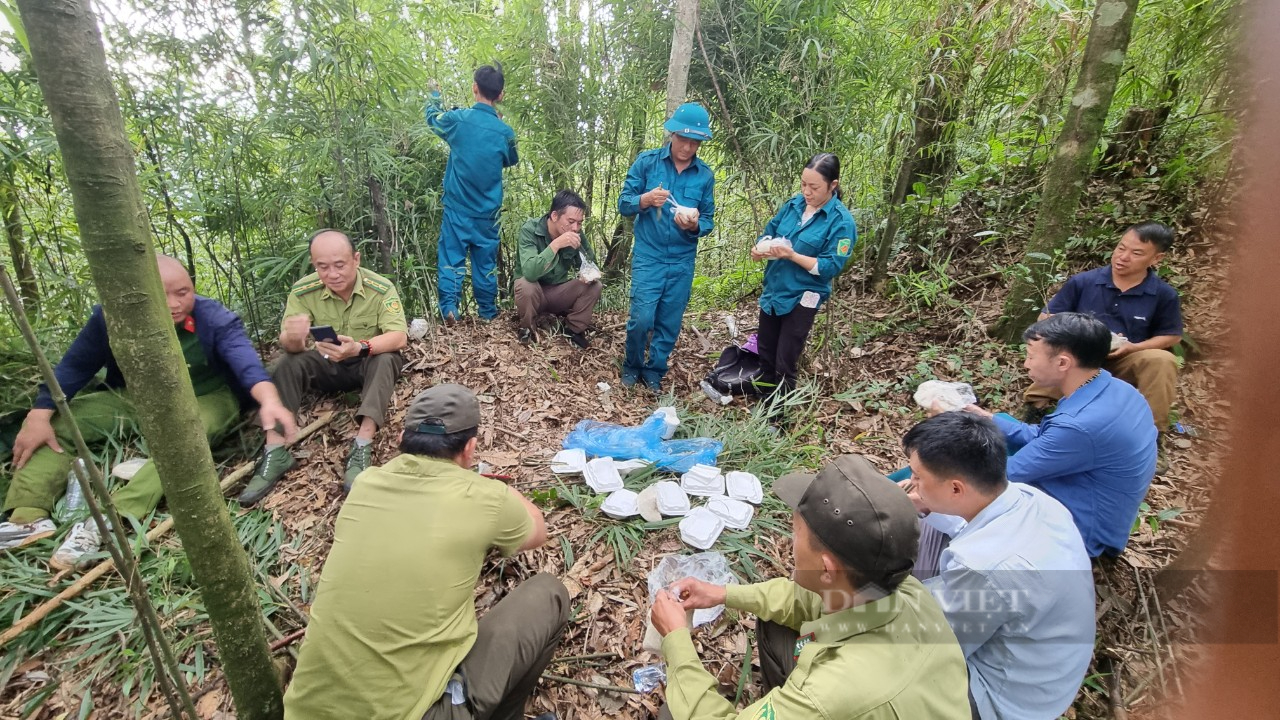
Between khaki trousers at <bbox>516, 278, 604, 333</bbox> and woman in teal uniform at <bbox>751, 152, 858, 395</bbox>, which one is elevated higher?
woman in teal uniform at <bbox>751, 152, 858, 395</bbox>

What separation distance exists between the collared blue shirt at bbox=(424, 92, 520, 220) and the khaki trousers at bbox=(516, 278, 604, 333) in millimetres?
702

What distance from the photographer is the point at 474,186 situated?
4520mm

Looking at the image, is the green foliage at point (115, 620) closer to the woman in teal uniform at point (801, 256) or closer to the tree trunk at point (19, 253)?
the tree trunk at point (19, 253)

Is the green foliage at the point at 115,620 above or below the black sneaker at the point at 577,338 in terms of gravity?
below

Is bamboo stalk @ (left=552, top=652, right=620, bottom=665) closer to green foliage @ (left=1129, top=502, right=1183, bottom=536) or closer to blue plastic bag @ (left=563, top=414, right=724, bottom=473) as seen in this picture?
blue plastic bag @ (left=563, top=414, right=724, bottom=473)

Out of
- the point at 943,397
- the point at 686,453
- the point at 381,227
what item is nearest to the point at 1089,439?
→ the point at 943,397

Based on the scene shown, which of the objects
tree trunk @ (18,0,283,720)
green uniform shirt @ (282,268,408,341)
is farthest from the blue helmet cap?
tree trunk @ (18,0,283,720)

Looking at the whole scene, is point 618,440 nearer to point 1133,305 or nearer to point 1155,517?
point 1155,517

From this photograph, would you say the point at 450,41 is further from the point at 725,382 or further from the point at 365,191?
the point at 725,382

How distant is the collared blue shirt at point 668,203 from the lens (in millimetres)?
4312

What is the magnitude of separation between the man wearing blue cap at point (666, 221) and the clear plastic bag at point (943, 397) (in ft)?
6.19

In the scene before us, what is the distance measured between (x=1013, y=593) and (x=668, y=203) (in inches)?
129

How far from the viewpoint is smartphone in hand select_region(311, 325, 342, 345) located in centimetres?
333

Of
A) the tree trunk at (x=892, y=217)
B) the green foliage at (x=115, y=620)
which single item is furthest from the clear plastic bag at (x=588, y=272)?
the green foliage at (x=115, y=620)
